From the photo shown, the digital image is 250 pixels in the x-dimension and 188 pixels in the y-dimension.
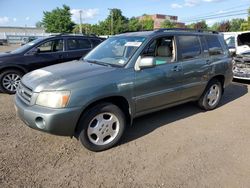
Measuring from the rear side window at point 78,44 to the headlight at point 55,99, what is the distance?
4864mm

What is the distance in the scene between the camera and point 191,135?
167 inches

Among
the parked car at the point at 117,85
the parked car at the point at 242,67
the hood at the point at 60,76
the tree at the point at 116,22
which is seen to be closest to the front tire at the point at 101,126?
the parked car at the point at 117,85

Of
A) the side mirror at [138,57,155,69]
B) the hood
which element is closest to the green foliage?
the hood

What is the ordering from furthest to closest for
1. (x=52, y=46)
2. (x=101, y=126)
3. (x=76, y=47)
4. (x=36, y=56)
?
(x=76, y=47), (x=52, y=46), (x=36, y=56), (x=101, y=126)

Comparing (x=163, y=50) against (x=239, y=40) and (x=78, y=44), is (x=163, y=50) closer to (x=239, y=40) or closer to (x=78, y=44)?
(x=78, y=44)

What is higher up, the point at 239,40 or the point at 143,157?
the point at 239,40

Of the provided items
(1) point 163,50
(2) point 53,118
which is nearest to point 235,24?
(1) point 163,50

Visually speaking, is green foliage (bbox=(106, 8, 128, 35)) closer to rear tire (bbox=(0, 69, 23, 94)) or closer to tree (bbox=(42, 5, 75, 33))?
tree (bbox=(42, 5, 75, 33))

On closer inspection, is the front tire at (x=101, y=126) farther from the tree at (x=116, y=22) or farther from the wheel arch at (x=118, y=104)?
the tree at (x=116, y=22)

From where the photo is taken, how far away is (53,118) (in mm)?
3109

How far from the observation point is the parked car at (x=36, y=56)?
22.6ft

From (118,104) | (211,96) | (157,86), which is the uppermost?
(157,86)

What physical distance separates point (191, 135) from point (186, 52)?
1.61m

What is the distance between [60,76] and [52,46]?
4.46m
